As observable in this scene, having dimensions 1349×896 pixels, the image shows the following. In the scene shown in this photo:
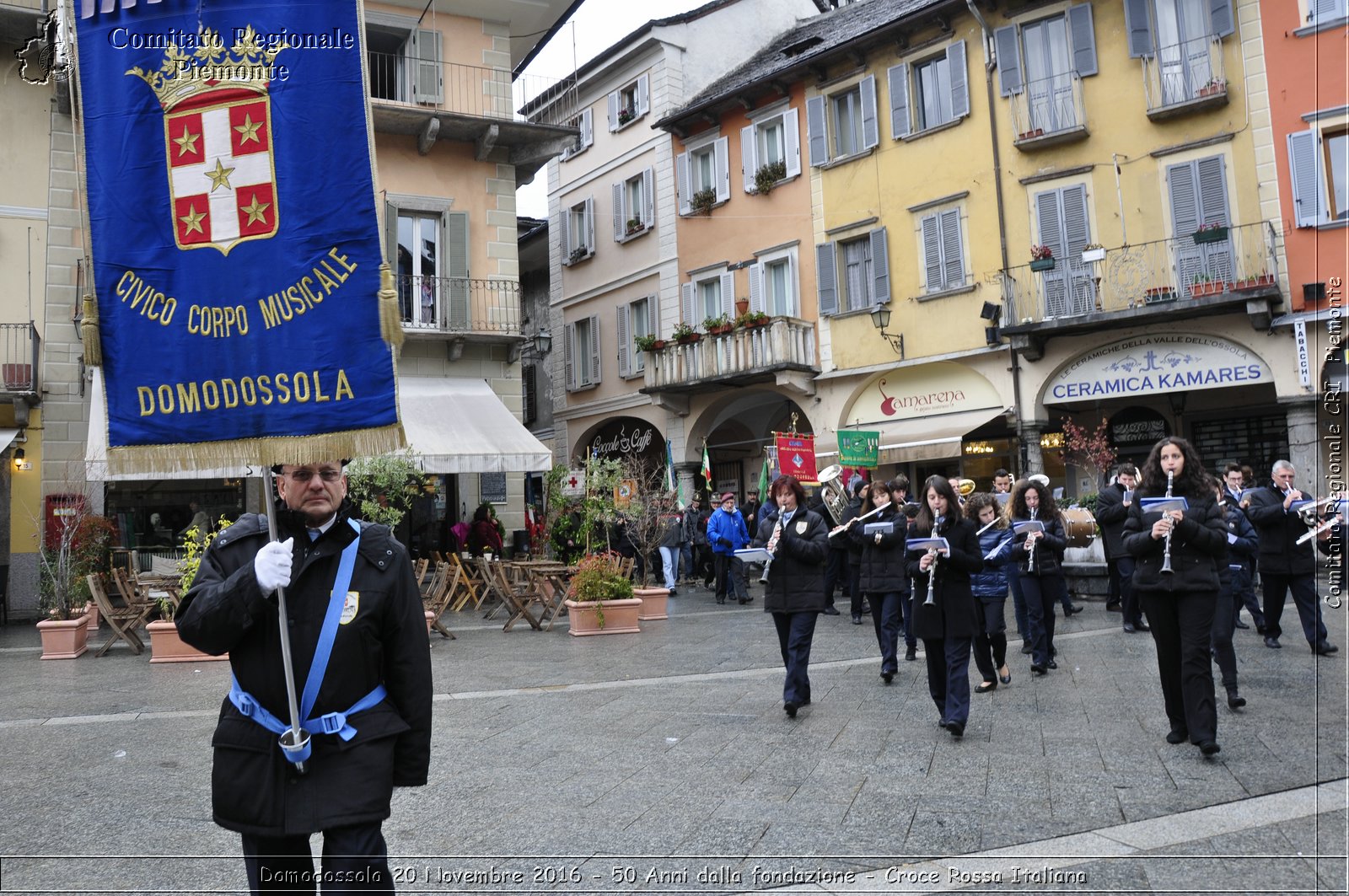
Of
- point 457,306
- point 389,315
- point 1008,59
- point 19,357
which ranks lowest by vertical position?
point 389,315

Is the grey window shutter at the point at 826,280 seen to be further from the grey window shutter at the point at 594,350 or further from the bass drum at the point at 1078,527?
the bass drum at the point at 1078,527

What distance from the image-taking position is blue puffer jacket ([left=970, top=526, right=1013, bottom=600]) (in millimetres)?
8617

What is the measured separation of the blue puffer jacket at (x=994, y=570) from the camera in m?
8.62

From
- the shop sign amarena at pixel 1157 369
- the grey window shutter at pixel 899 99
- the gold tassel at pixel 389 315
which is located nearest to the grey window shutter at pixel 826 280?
the grey window shutter at pixel 899 99

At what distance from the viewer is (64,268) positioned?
18.0 metres

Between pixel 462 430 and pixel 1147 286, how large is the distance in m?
12.4

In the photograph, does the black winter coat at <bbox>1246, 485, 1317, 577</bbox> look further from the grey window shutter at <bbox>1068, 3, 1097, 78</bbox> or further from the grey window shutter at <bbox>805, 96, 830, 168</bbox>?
the grey window shutter at <bbox>805, 96, 830, 168</bbox>

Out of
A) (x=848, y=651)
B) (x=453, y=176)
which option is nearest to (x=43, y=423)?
(x=453, y=176)

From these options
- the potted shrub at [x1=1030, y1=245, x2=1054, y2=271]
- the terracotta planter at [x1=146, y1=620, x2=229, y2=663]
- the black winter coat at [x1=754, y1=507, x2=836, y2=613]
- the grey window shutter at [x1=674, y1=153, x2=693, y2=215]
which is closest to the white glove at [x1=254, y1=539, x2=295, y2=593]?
the black winter coat at [x1=754, y1=507, x2=836, y2=613]

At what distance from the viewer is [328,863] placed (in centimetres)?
290

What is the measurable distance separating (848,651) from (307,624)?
853 centimetres

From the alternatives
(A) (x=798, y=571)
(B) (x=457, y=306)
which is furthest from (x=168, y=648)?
(B) (x=457, y=306)

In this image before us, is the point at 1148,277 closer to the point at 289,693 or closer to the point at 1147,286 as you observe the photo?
the point at 1147,286

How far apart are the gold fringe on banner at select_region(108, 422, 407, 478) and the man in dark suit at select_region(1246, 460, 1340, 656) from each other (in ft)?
27.4
